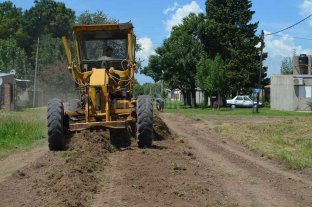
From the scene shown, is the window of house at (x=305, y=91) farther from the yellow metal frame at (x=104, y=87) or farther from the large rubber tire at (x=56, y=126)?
the large rubber tire at (x=56, y=126)

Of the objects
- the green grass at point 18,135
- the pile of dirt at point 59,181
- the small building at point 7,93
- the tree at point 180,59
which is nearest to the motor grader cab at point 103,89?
the pile of dirt at point 59,181

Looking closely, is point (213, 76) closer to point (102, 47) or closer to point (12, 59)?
point (12, 59)

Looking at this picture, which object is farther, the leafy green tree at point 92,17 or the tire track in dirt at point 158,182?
the leafy green tree at point 92,17

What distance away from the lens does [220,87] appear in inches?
Answer: 2258

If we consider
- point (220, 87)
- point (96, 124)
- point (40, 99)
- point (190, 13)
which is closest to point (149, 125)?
point (96, 124)

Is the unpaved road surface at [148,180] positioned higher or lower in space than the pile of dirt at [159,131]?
lower

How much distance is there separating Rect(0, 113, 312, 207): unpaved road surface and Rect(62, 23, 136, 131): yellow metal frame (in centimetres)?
66

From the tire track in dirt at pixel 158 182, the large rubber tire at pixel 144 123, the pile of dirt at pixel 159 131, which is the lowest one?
the tire track in dirt at pixel 158 182

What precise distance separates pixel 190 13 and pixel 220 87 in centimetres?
1504

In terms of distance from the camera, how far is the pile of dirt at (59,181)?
8.30m

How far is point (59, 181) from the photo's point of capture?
30.9 ft

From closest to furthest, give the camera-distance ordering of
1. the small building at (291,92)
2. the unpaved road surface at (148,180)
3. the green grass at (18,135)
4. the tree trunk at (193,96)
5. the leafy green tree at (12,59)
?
1. the unpaved road surface at (148,180)
2. the green grass at (18,135)
3. the small building at (291,92)
4. the tree trunk at (193,96)
5. the leafy green tree at (12,59)

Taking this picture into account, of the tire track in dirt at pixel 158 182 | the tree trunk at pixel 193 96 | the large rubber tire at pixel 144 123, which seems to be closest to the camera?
the tire track in dirt at pixel 158 182

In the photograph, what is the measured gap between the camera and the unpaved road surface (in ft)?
27.6
